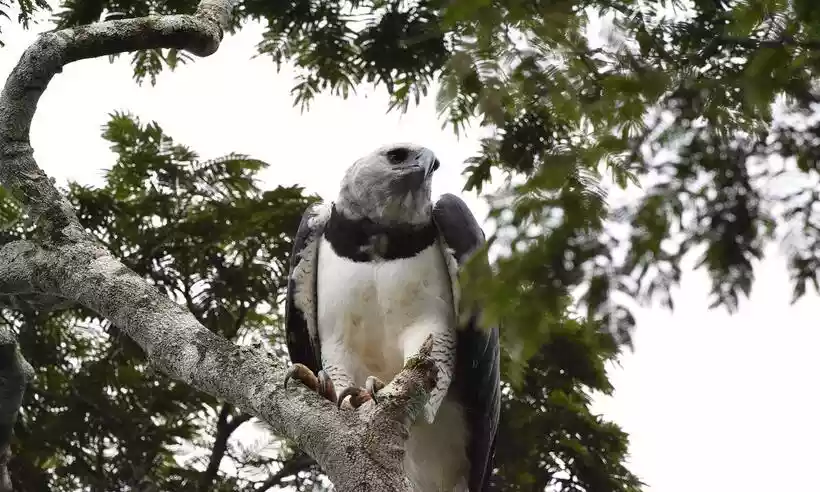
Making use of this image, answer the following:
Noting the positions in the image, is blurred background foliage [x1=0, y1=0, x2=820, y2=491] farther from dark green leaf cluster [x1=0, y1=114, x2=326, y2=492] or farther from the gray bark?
dark green leaf cluster [x1=0, y1=114, x2=326, y2=492]

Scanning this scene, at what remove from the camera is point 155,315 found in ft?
8.11

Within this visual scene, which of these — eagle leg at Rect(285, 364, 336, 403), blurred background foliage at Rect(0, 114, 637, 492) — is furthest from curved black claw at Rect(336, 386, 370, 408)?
blurred background foliage at Rect(0, 114, 637, 492)

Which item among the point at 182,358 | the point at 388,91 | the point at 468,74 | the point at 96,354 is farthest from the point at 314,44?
the point at 468,74

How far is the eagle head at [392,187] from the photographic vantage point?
10.9 ft

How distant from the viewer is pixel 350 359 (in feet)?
11.0

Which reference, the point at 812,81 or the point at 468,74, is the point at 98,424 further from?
the point at 812,81

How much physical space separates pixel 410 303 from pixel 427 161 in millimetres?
511

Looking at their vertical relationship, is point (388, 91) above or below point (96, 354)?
above

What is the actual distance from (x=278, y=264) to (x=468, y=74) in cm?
395

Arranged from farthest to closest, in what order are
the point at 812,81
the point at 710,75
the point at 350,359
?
the point at 350,359
the point at 710,75
the point at 812,81

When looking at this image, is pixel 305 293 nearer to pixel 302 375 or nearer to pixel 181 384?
pixel 302 375

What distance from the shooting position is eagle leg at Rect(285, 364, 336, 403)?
238 cm

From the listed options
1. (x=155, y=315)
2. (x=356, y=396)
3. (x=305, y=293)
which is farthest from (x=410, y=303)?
(x=155, y=315)

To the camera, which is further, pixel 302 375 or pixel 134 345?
pixel 134 345
